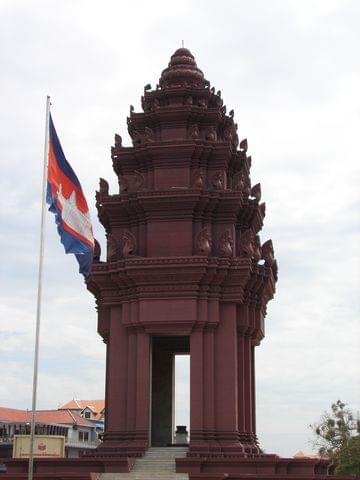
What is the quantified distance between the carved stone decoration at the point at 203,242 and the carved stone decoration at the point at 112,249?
310 centimetres

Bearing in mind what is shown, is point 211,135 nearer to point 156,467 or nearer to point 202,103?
point 202,103

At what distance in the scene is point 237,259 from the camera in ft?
90.6

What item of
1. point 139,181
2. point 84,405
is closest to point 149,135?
point 139,181

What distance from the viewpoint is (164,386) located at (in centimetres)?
3206

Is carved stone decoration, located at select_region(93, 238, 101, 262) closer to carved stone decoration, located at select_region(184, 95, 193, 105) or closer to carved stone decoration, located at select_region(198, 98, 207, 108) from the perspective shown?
carved stone decoration, located at select_region(184, 95, 193, 105)

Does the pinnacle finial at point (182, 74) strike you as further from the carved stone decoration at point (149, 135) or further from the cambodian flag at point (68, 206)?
the cambodian flag at point (68, 206)

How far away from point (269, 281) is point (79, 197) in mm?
11160

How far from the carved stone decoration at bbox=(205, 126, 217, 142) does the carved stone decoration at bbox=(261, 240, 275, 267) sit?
4.54m

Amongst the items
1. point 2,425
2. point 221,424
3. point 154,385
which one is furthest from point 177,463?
point 2,425

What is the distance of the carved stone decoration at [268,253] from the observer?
3023 centimetres

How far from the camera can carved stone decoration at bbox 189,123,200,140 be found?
2984cm

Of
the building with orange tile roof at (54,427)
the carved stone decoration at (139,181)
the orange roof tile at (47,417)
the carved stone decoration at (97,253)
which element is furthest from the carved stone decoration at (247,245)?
the orange roof tile at (47,417)

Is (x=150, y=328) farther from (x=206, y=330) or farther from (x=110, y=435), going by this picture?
(x=110, y=435)

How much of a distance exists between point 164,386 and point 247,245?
290 inches
